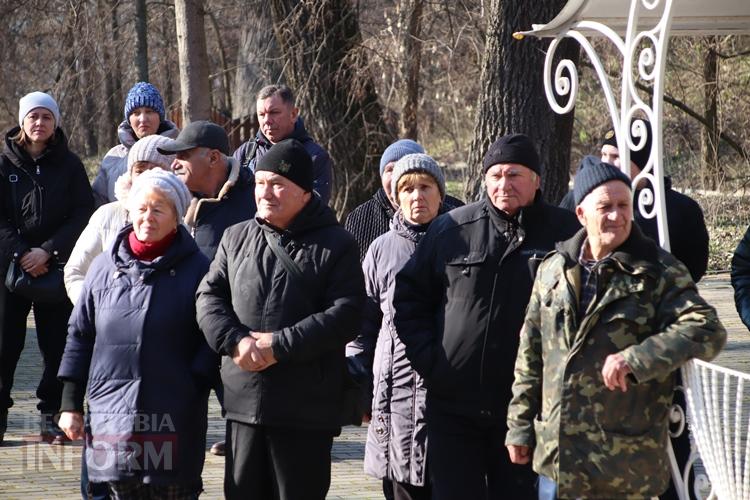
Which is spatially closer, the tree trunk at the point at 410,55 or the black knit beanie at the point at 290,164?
the black knit beanie at the point at 290,164

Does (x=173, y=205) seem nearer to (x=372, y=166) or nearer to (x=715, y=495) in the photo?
(x=715, y=495)

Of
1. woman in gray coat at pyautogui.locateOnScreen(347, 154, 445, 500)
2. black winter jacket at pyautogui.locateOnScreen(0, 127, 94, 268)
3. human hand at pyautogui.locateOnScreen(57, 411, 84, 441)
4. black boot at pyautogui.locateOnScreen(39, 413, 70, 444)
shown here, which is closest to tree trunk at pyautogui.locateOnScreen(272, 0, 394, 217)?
black winter jacket at pyautogui.locateOnScreen(0, 127, 94, 268)

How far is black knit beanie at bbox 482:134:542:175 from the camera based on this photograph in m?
4.78

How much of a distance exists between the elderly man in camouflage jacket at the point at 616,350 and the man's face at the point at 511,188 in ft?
1.90

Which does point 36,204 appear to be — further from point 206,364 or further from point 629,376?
point 629,376

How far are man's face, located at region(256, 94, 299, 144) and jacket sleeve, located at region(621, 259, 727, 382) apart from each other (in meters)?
3.73

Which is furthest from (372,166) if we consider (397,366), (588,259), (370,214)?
(588,259)

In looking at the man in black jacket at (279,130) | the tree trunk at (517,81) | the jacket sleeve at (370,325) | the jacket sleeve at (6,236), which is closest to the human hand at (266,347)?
the jacket sleeve at (370,325)

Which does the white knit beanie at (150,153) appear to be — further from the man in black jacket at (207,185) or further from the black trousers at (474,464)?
the black trousers at (474,464)

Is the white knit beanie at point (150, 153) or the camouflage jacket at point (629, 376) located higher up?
the white knit beanie at point (150, 153)

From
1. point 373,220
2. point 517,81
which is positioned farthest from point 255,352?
point 517,81

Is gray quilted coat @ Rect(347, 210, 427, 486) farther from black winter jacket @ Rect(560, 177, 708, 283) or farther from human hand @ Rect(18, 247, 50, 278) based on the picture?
human hand @ Rect(18, 247, 50, 278)

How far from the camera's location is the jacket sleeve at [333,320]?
460 centimetres

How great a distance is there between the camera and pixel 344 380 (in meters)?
4.87
